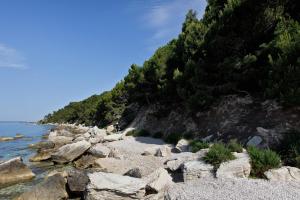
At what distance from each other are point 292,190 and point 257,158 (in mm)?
2775

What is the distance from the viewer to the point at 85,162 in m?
21.1

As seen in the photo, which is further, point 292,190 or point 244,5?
point 244,5

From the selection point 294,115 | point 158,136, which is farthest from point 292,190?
point 158,136

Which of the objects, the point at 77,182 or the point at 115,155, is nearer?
the point at 77,182

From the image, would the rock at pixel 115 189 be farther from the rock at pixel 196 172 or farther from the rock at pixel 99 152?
the rock at pixel 99 152

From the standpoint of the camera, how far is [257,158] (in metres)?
13.5

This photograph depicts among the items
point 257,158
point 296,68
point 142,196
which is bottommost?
point 142,196

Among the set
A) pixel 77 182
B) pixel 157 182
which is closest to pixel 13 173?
pixel 77 182

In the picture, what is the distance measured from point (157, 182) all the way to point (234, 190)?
2.92m

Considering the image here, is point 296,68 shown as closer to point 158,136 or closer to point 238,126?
point 238,126

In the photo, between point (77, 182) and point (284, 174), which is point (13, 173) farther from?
point (284, 174)

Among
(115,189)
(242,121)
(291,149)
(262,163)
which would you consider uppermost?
(242,121)

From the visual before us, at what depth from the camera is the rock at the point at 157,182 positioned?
11961 mm

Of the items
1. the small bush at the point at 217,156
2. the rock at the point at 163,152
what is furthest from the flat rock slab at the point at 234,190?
the rock at the point at 163,152
